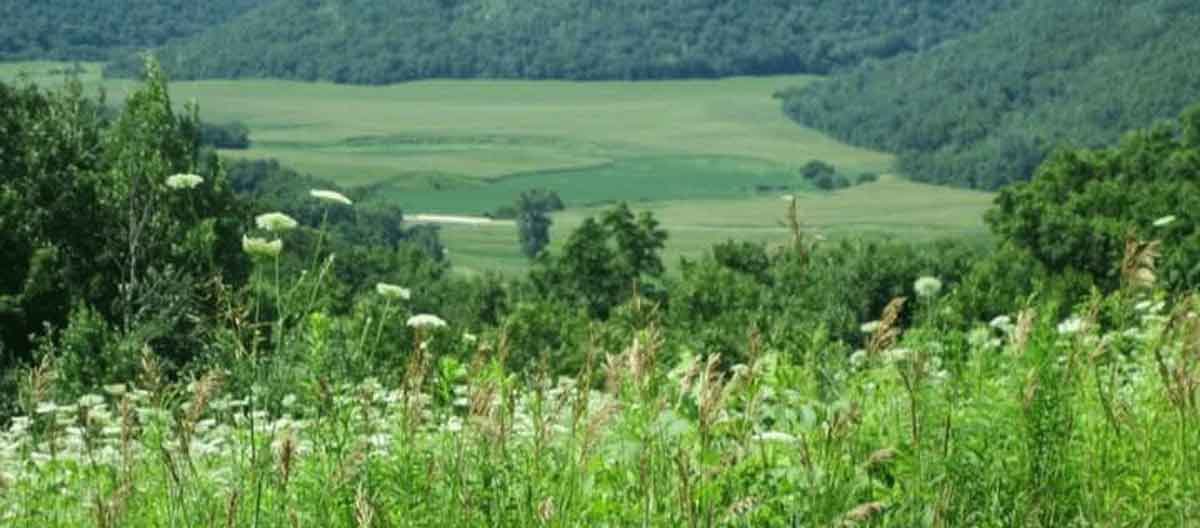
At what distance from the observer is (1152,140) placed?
5719 centimetres

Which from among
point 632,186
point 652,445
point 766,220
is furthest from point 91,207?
point 632,186

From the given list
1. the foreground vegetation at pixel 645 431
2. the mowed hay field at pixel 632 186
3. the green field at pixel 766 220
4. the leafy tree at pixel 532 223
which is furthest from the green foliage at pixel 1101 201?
the leafy tree at pixel 532 223

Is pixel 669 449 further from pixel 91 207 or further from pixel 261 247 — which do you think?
pixel 91 207

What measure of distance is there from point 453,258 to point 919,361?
124 m

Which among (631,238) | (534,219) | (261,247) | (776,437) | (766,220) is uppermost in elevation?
(261,247)

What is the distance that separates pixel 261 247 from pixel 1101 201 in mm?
49831

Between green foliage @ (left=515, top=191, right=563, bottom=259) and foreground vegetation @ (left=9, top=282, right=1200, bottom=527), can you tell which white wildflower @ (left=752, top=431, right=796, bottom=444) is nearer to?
foreground vegetation @ (left=9, top=282, right=1200, bottom=527)

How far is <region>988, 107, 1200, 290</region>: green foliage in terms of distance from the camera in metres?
49.9

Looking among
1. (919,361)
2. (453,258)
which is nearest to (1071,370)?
(919,361)

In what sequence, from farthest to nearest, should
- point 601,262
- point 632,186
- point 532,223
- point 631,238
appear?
point 632,186 → point 532,223 → point 631,238 → point 601,262

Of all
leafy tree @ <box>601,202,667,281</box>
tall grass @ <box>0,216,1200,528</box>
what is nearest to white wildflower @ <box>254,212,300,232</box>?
tall grass @ <box>0,216,1200,528</box>

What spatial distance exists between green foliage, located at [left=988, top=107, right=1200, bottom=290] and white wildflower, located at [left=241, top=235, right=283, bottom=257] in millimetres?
43570

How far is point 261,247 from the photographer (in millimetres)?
5090

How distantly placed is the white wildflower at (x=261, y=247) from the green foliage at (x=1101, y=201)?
143 feet
